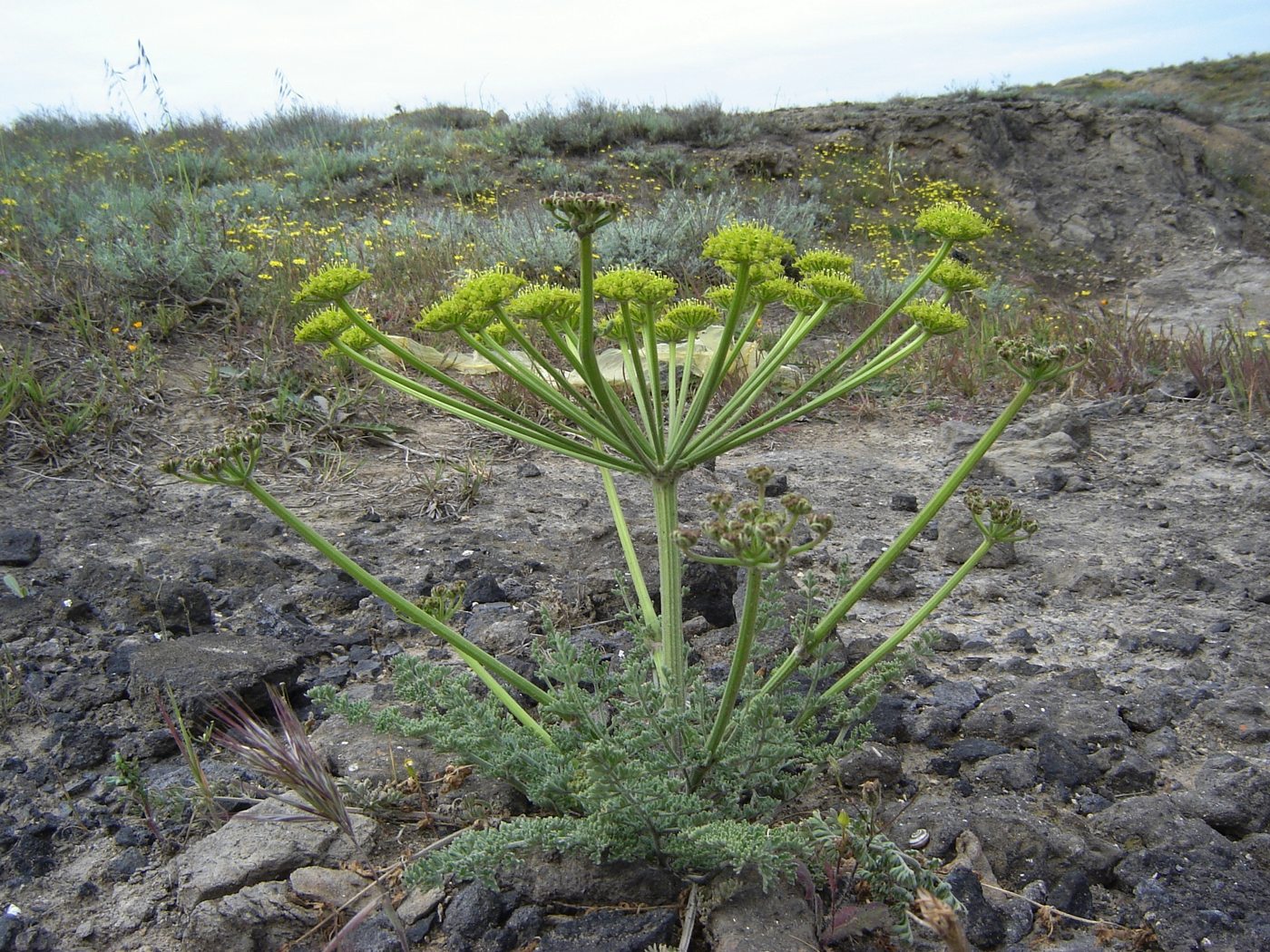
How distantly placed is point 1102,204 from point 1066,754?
15279 mm

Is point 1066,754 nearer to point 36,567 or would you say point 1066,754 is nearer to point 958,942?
point 958,942

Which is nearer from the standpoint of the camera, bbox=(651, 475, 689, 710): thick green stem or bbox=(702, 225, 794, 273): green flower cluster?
bbox=(702, 225, 794, 273): green flower cluster

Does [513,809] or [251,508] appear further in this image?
[251,508]

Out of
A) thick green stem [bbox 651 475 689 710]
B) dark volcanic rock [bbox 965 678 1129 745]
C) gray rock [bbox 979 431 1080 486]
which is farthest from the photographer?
gray rock [bbox 979 431 1080 486]

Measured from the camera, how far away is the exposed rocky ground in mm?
1562

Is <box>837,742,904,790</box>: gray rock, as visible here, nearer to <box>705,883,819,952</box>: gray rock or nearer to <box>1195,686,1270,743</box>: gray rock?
<box>705,883,819,952</box>: gray rock

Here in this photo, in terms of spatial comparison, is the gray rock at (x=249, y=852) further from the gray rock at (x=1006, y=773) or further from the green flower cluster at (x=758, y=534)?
the gray rock at (x=1006, y=773)

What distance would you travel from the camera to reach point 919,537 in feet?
10.9

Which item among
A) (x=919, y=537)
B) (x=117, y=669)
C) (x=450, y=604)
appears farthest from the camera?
(x=919, y=537)

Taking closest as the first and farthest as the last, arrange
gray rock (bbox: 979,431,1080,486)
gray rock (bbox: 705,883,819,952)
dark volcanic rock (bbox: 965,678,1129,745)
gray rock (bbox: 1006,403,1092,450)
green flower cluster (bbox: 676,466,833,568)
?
green flower cluster (bbox: 676,466,833,568), gray rock (bbox: 705,883,819,952), dark volcanic rock (bbox: 965,678,1129,745), gray rock (bbox: 979,431,1080,486), gray rock (bbox: 1006,403,1092,450)

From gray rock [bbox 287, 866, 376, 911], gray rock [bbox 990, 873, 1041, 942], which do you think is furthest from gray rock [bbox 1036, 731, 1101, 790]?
gray rock [bbox 287, 866, 376, 911]

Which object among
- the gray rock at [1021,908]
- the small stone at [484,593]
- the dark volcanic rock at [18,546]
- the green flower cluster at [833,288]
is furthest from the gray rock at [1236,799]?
the dark volcanic rock at [18,546]

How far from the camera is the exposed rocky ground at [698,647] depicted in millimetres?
1562

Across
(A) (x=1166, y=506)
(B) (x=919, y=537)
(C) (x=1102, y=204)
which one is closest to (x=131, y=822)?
(B) (x=919, y=537)
